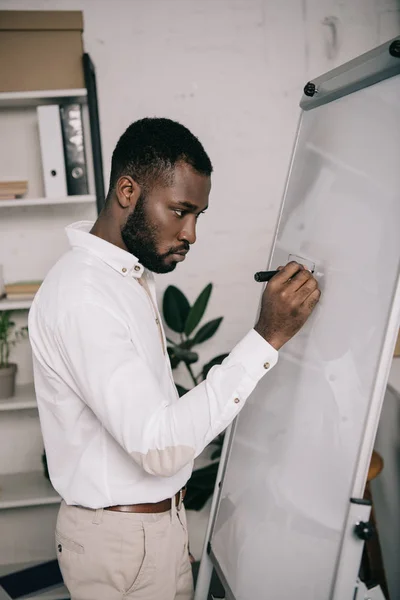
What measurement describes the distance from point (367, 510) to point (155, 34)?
6.82 feet

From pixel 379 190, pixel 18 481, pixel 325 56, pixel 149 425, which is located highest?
pixel 325 56

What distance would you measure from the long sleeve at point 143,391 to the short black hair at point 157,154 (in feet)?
1.01

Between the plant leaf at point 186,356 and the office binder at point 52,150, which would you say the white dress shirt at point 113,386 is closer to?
the plant leaf at point 186,356

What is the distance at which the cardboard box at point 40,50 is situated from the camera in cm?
211

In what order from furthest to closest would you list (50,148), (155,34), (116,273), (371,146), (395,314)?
(155,34)
(50,148)
(116,273)
(371,146)
(395,314)

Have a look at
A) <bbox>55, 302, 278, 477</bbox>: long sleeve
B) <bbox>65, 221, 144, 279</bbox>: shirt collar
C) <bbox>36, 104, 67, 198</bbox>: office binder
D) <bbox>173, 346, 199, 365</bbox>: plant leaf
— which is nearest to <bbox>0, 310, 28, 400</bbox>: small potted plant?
<bbox>36, 104, 67, 198</bbox>: office binder

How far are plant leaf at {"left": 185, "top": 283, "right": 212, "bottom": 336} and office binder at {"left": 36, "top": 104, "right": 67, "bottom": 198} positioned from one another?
25.9 inches

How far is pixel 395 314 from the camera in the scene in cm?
87

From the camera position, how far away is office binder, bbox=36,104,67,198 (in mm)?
2137

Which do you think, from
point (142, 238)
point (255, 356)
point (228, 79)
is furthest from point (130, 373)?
point (228, 79)

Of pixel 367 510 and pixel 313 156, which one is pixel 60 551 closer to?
pixel 367 510

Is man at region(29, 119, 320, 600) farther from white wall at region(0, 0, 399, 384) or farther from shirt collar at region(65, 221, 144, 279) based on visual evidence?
white wall at region(0, 0, 399, 384)

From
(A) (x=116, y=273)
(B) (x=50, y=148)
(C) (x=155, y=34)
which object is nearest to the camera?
(A) (x=116, y=273)

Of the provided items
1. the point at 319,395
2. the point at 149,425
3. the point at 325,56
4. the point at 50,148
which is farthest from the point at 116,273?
the point at 325,56
